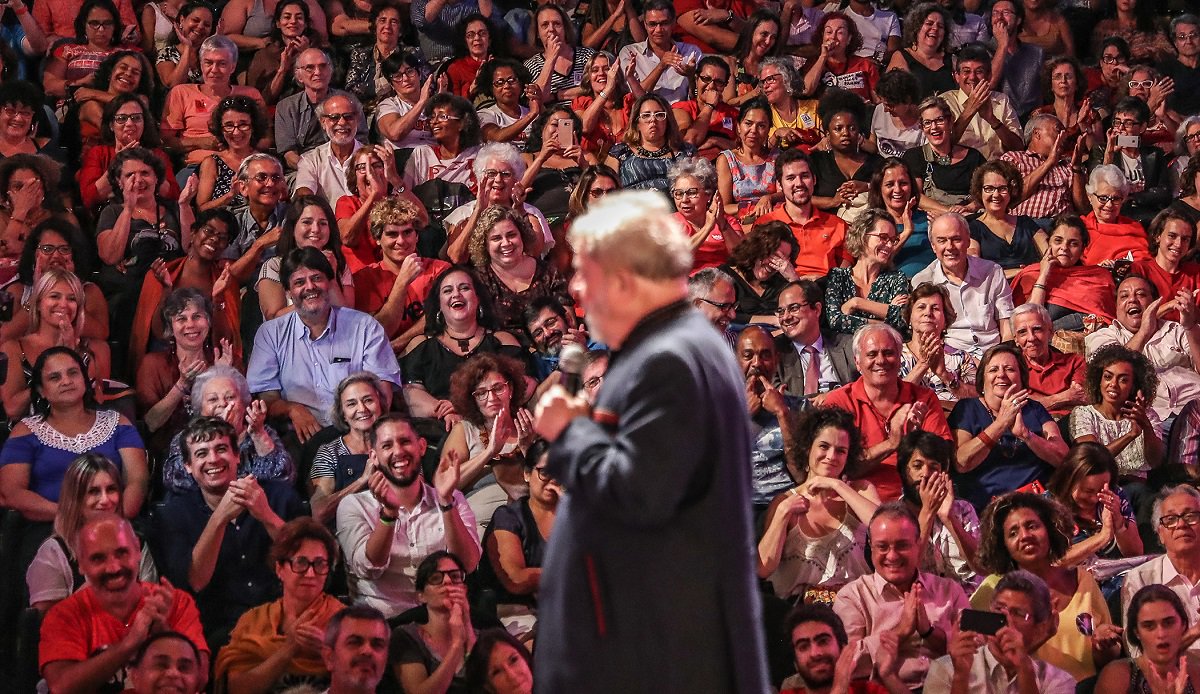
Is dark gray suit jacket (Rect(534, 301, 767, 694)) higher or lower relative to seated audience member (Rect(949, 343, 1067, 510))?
lower

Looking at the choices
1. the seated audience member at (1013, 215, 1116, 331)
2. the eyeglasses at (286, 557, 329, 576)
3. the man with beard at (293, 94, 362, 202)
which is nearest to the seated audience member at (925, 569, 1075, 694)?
the eyeglasses at (286, 557, 329, 576)

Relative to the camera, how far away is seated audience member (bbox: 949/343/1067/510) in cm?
534

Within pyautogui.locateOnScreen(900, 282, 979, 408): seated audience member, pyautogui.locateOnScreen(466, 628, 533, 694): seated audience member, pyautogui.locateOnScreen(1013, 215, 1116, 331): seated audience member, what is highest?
pyautogui.locateOnScreen(1013, 215, 1116, 331): seated audience member

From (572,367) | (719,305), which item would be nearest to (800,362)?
(719,305)

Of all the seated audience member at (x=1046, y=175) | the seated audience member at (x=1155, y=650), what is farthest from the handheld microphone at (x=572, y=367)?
the seated audience member at (x=1046, y=175)

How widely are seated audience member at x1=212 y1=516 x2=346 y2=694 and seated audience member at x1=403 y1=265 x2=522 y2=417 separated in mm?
1103

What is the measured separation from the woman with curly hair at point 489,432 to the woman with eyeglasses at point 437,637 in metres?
0.55

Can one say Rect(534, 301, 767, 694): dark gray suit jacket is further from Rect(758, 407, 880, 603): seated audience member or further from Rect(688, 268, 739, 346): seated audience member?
Rect(688, 268, 739, 346): seated audience member

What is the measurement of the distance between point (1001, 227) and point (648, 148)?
1.48m

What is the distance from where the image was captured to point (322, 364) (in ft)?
17.8

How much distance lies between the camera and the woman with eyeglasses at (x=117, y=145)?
20.1 feet

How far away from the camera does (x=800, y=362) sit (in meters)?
5.83

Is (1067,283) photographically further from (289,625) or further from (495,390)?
(289,625)

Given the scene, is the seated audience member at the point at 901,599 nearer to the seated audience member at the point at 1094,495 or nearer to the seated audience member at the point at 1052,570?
the seated audience member at the point at 1052,570
